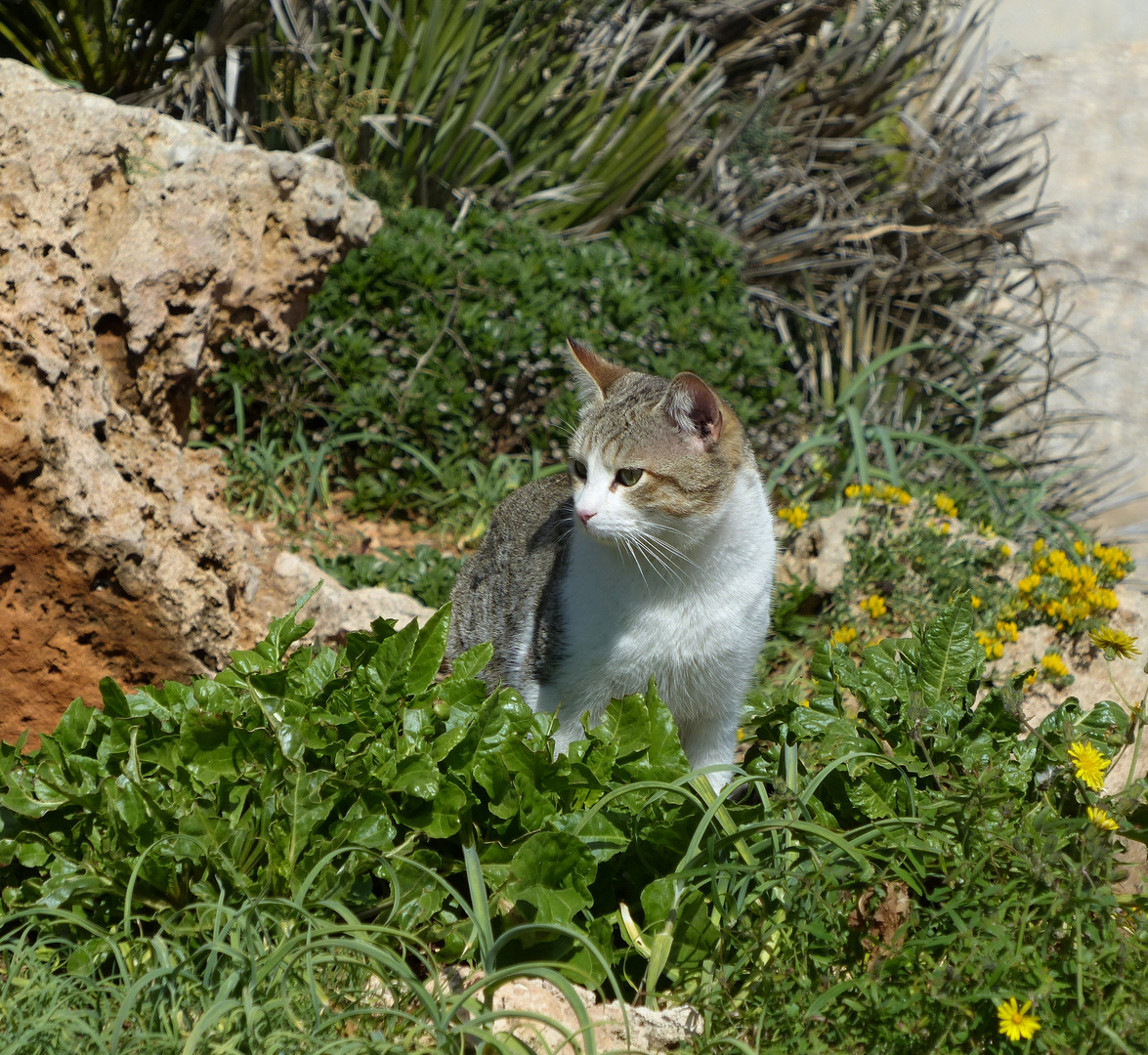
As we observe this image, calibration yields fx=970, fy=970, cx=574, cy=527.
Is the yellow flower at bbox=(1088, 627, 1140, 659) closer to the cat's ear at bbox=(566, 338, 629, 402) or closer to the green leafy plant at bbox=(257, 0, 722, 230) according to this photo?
the cat's ear at bbox=(566, 338, 629, 402)

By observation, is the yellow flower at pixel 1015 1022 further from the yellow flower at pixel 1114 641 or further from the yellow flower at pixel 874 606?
the yellow flower at pixel 874 606

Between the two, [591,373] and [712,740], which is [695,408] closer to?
[591,373]

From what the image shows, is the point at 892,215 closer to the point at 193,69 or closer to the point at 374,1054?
the point at 193,69

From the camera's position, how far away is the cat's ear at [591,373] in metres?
3.12

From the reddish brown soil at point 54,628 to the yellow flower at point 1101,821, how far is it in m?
2.46

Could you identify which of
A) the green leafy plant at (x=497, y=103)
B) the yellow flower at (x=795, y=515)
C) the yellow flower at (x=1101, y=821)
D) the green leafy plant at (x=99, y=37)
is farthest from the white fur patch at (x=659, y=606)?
the green leafy plant at (x=99, y=37)

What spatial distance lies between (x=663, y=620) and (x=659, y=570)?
15 centimetres

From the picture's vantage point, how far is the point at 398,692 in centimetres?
237

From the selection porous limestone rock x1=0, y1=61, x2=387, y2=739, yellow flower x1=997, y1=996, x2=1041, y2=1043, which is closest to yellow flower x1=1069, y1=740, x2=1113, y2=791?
yellow flower x1=997, y1=996, x2=1041, y2=1043

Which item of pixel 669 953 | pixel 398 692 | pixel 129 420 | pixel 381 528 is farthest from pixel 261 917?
pixel 381 528

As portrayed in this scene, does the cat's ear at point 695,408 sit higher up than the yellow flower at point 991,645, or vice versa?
the cat's ear at point 695,408

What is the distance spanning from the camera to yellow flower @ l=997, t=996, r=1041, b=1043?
169 centimetres

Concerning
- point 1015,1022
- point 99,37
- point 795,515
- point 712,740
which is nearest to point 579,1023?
point 1015,1022

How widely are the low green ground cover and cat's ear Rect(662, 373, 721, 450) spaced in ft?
2.46
